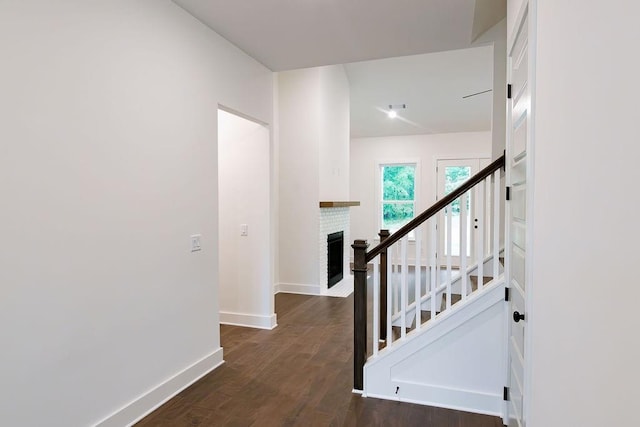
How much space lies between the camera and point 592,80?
791mm

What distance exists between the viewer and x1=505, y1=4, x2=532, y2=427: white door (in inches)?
62.3

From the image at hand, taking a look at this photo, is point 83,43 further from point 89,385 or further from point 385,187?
point 385,187

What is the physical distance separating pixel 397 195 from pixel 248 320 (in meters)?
5.40

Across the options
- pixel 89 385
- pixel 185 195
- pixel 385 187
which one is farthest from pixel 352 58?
pixel 385 187

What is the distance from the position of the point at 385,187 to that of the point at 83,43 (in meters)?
7.24

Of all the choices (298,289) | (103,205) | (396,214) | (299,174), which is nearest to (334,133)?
(299,174)

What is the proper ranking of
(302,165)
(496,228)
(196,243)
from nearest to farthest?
(496,228) → (196,243) → (302,165)

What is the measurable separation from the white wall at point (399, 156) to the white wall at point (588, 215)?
7017 millimetres

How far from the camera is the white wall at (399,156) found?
7883 millimetres

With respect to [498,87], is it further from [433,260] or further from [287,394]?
[287,394]

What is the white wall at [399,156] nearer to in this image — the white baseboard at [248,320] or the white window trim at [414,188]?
the white window trim at [414,188]

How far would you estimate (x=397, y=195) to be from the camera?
8438 mm

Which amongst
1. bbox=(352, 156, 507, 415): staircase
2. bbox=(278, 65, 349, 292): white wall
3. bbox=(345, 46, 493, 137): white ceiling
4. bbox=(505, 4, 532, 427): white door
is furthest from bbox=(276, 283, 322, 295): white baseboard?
bbox=(345, 46, 493, 137): white ceiling

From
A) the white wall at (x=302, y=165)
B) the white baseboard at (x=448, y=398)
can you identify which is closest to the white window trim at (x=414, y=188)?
the white wall at (x=302, y=165)
